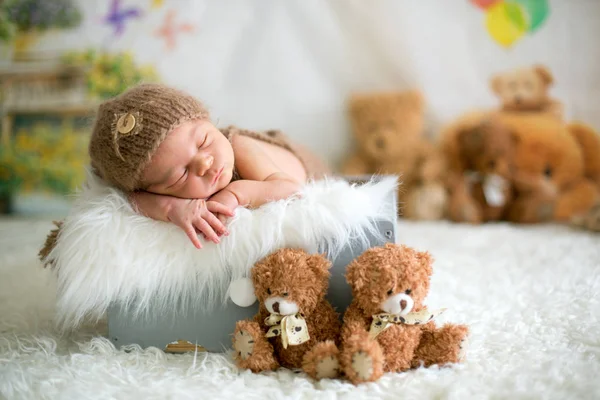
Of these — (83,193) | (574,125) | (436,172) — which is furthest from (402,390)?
(574,125)

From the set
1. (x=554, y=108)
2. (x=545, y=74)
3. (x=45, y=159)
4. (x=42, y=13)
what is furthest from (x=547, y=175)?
(x=42, y=13)

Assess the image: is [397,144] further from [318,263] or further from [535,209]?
[318,263]

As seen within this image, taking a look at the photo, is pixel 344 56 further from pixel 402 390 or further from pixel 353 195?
pixel 402 390

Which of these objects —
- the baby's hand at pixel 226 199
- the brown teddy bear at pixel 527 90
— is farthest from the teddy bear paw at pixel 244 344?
the brown teddy bear at pixel 527 90

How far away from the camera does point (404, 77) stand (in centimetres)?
227

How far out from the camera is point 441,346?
832 millimetres

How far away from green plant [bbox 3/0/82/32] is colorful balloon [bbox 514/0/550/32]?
5.91ft

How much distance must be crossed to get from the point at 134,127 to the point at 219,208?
202 millimetres

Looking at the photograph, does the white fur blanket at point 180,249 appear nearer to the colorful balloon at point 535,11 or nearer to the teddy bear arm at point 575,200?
the teddy bear arm at point 575,200

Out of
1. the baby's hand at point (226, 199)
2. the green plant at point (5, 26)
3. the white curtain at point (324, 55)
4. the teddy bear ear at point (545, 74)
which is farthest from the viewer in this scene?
the green plant at point (5, 26)

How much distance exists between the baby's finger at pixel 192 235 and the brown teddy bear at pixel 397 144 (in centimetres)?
130

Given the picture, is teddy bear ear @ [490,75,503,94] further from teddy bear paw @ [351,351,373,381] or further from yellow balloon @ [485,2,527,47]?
teddy bear paw @ [351,351,373,381]

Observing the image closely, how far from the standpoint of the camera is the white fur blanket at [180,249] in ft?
3.01

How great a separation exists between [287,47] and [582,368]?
178cm
